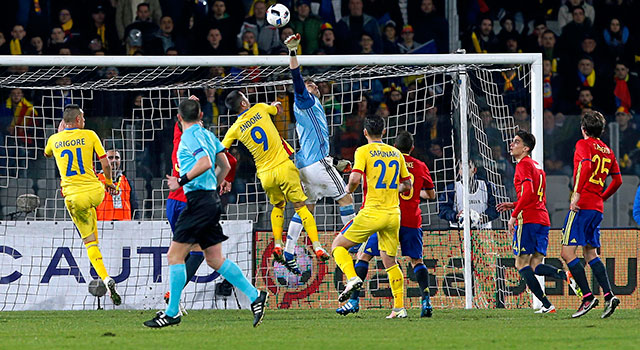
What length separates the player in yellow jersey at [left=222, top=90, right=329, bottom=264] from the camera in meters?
10.9

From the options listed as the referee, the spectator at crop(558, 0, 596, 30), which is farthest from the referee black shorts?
the spectator at crop(558, 0, 596, 30)

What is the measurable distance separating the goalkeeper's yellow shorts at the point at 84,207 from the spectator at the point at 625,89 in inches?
389

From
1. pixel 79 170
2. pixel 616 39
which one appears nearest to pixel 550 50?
pixel 616 39

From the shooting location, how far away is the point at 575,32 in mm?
18094

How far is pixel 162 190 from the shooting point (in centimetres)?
1362

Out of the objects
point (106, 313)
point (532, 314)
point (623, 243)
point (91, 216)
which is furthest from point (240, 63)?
point (623, 243)

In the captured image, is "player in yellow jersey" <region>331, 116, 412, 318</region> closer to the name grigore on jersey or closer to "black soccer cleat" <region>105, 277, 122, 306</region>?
the name grigore on jersey

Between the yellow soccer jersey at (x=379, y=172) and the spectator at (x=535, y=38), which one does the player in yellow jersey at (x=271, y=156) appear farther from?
the spectator at (x=535, y=38)

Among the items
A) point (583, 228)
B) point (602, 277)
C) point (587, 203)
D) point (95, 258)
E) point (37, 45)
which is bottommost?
point (602, 277)

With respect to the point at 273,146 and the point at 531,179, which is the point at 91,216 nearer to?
the point at 273,146

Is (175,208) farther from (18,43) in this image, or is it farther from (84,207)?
(18,43)

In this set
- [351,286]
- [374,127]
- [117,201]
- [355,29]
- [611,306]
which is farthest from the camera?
[355,29]

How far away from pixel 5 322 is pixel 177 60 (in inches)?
139

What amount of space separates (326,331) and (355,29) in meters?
9.75
